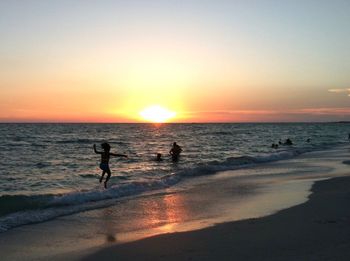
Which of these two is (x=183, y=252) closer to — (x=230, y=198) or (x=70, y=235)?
(x=70, y=235)

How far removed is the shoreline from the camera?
8.05 meters

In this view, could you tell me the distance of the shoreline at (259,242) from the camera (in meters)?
8.05

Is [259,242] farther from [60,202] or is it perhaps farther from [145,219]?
[60,202]

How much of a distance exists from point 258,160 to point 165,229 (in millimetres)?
23515

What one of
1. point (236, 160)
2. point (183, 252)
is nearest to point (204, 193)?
point (183, 252)

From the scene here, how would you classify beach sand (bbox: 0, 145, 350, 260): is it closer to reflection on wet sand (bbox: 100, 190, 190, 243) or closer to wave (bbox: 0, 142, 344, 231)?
reflection on wet sand (bbox: 100, 190, 190, 243)

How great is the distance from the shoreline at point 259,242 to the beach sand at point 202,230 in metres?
0.02

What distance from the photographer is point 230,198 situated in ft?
50.3

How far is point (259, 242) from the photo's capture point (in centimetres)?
894

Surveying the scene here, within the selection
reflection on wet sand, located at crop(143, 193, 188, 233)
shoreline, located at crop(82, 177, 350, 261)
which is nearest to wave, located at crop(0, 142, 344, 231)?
reflection on wet sand, located at crop(143, 193, 188, 233)

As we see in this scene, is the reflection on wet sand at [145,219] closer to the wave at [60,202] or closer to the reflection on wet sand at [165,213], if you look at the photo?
the reflection on wet sand at [165,213]

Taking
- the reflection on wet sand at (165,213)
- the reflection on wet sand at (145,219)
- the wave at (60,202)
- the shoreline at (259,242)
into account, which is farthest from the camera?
the wave at (60,202)

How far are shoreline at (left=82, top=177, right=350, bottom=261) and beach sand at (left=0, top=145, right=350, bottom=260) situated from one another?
0.02 metres

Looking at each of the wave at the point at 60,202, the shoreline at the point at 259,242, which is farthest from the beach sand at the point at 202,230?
the wave at the point at 60,202
